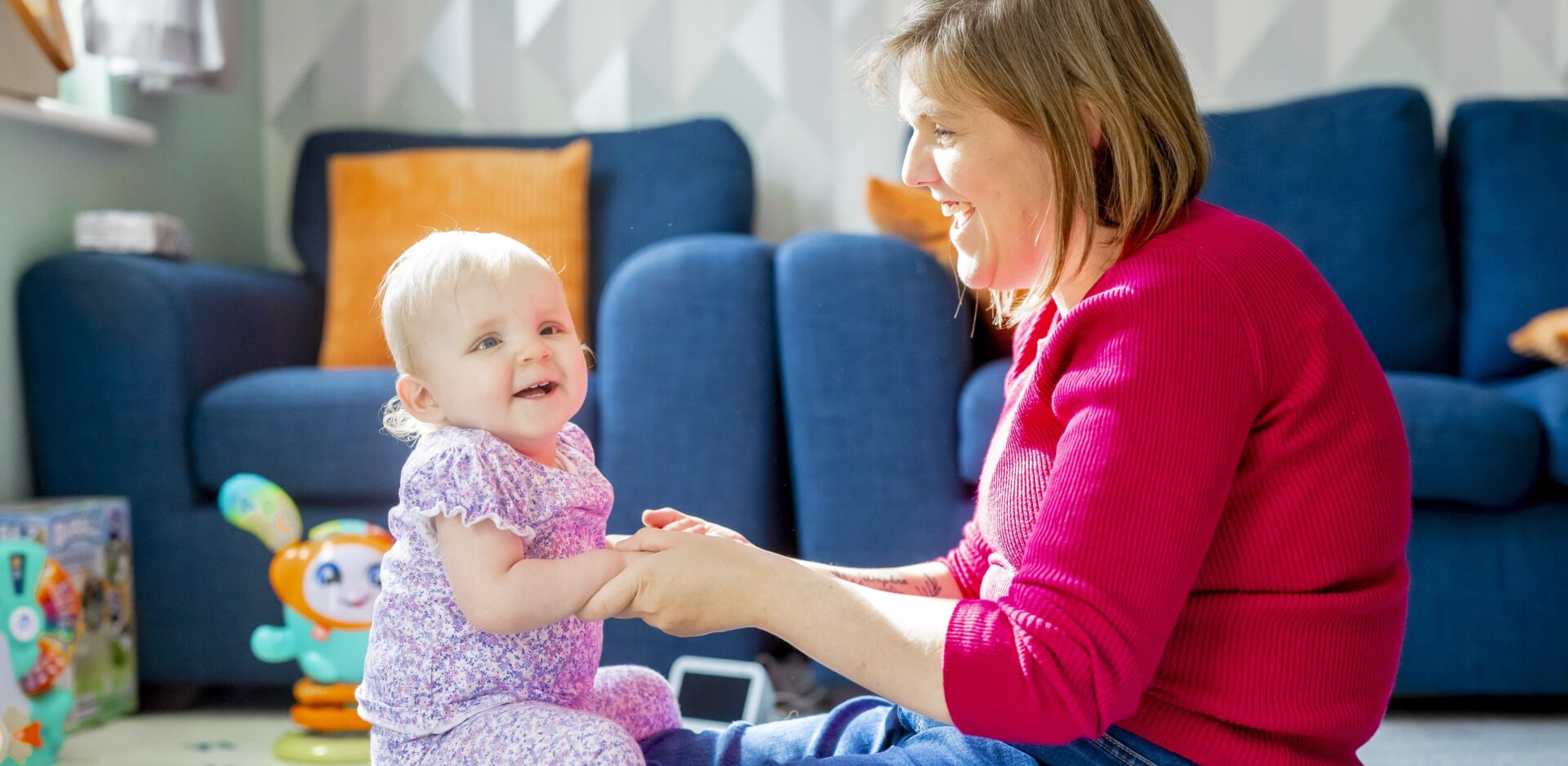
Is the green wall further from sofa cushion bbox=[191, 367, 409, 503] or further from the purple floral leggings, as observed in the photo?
the purple floral leggings

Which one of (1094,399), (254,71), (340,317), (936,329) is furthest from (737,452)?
(254,71)

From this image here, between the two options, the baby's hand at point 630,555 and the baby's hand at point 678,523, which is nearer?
the baby's hand at point 630,555

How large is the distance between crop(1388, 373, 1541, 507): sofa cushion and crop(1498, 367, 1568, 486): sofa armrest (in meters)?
0.02

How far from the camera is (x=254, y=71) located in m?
3.01

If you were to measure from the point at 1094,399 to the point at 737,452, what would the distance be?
46.8 inches

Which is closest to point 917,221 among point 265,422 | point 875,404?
point 875,404

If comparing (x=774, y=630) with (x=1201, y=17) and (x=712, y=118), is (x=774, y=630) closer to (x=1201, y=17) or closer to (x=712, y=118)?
(x=712, y=118)

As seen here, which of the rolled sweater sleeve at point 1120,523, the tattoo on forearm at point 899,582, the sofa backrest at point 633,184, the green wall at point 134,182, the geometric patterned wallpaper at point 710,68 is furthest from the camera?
the geometric patterned wallpaper at point 710,68

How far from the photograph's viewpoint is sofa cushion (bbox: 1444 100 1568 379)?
7.61 feet

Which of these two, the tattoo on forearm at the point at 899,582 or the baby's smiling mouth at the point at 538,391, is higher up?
the baby's smiling mouth at the point at 538,391

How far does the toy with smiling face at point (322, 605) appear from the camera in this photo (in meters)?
1.70

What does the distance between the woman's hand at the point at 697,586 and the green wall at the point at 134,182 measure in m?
1.69

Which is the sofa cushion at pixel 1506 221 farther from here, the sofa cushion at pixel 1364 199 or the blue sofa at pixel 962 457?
the blue sofa at pixel 962 457

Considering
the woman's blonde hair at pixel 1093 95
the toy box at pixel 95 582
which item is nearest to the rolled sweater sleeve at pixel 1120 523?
the woman's blonde hair at pixel 1093 95
